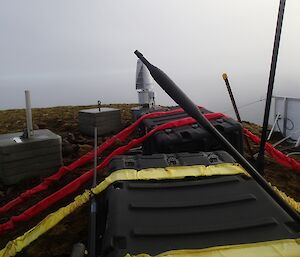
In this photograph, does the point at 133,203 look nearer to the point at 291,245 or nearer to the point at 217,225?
the point at 217,225

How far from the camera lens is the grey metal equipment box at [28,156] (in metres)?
3.77

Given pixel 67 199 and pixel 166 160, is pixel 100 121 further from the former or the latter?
pixel 166 160

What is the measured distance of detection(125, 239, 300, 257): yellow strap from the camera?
113 centimetres

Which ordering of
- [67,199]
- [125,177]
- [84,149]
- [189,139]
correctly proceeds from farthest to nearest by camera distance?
[84,149], [67,199], [189,139], [125,177]

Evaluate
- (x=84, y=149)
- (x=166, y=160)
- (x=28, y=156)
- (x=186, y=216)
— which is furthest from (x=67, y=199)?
(x=186, y=216)

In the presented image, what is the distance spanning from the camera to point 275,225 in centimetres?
136

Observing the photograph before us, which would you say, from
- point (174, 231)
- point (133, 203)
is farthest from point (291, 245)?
point (133, 203)

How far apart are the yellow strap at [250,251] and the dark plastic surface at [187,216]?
7 centimetres

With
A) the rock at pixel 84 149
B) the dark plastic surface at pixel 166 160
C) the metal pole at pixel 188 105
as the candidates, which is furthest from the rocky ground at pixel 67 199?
the metal pole at pixel 188 105

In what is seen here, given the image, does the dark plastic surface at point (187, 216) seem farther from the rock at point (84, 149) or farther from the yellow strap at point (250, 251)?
the rock at point (84, 149)

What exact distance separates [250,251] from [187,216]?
35 cm

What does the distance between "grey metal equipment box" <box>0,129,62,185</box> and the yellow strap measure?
3.10 meters

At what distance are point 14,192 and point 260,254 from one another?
3.27m

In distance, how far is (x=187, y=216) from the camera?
1441 millimetres
